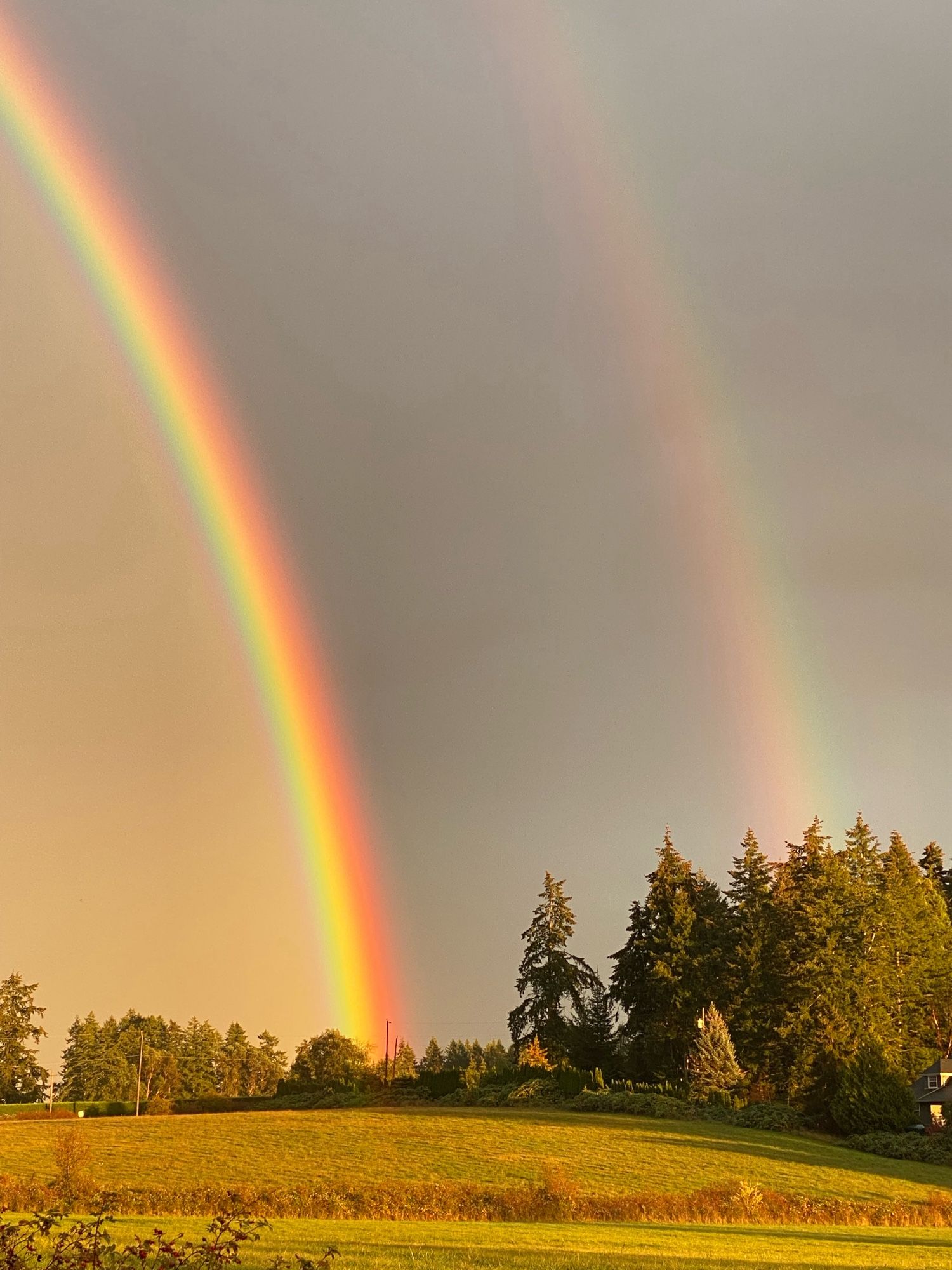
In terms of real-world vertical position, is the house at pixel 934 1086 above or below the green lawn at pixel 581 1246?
above

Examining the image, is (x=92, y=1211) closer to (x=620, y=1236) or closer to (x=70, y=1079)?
(x=620, y=1236)

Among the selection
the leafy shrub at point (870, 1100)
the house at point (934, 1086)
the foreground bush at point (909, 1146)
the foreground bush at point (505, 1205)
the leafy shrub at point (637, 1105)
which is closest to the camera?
the foreground bush at point (505, 1205)

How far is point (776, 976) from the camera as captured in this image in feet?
225

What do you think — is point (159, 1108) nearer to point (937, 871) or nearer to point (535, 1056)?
point (535, 1056)

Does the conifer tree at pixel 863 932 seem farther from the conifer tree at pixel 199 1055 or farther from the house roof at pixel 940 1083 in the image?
the conifer tree at pixel 199 1055

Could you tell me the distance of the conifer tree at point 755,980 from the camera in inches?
2635

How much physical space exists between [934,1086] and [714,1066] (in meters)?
19.1

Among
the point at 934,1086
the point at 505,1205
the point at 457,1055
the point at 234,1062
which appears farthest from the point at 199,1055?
the point at 505,1205

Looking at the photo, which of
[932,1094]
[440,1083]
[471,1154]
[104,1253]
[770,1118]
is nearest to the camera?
[104,1253]

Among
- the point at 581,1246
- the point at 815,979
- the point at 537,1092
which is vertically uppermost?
the point at 815,979

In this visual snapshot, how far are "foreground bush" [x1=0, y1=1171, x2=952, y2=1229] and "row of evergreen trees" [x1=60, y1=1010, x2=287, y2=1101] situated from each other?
102m

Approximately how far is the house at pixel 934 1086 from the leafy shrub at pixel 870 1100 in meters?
10.7

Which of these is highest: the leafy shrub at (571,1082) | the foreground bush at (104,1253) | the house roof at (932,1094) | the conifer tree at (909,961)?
the conifer tree at (909,961)

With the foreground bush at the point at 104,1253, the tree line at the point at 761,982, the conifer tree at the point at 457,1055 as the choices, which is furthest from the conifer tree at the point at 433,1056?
the foreground bush at the point at 104,1253
